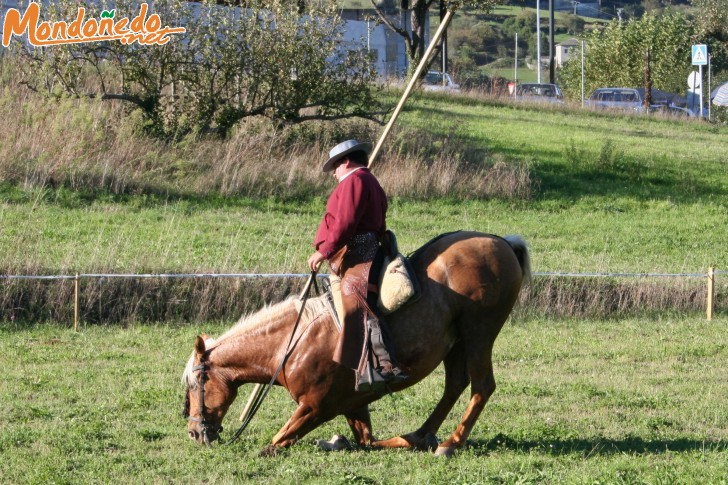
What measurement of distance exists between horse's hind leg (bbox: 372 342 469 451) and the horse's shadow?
0.32 m

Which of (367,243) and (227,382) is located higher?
(367,243)

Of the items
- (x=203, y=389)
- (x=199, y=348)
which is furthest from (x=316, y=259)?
(x=203, y=389)

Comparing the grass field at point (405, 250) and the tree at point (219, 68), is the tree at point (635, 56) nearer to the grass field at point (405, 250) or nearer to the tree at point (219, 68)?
the grass field at point (405, 250)

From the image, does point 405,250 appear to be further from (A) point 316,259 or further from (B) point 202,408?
(A) point 316,259

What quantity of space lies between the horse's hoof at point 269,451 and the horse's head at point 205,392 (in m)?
0.52

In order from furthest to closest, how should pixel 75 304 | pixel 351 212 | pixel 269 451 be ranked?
pixel 75 304 → pixel 269 451 → pixel 351 212

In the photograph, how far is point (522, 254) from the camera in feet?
28.1

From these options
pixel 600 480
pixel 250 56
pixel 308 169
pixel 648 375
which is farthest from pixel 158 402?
pixel 250 56

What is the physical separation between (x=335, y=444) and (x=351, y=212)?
190cm

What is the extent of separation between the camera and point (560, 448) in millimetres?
8234

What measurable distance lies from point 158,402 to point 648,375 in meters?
5.22

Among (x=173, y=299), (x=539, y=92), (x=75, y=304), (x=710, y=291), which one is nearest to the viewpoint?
(x=75, y=304)

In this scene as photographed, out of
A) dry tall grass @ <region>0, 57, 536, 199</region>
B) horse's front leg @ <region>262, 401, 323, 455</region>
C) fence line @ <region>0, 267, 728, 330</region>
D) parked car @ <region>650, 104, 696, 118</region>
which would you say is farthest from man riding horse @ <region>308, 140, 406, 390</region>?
parked car @ <region>650, 104, 696, 118</region>

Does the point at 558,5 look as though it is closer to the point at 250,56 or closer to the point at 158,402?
the point at 250,56
